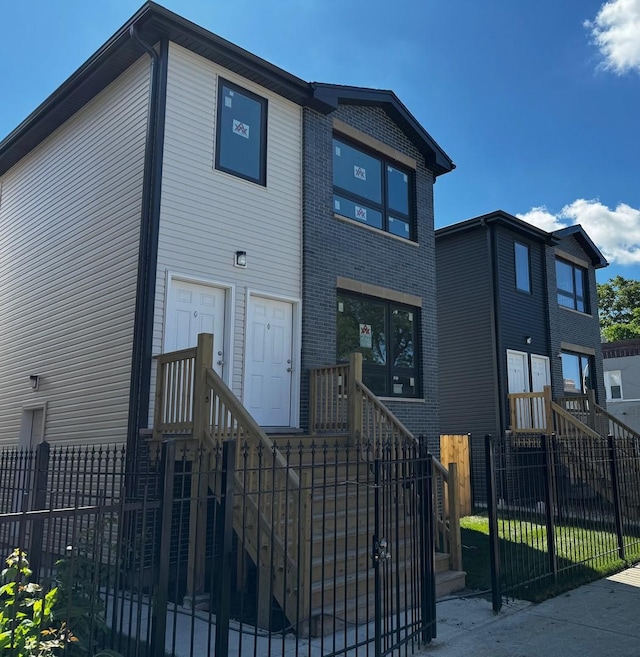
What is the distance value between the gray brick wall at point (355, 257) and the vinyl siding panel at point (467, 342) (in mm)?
4350

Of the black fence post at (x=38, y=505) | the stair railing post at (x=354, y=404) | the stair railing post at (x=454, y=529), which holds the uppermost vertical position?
the stair railing post at (x=354, y=404)

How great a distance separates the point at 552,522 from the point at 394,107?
8745 millimetres

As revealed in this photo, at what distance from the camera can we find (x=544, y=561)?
8359 mm

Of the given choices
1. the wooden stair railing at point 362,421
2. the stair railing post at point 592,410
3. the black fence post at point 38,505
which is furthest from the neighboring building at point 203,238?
the stair railing post at point 592,410

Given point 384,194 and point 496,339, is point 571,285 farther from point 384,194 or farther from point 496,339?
point 384,194

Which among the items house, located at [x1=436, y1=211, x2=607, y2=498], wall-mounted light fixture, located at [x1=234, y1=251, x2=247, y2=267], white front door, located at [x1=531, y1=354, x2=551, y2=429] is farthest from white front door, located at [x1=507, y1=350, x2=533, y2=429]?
wall-mounted light fixture, located at [x1=234, y1=251, x2=247, y2=267]

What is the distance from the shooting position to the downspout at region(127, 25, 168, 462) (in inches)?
316

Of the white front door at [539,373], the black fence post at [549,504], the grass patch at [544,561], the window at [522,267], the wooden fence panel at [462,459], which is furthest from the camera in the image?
the window at [522,267]

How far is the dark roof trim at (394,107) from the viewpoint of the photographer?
1107cm

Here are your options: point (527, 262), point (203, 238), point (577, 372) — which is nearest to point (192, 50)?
point (203, 238)

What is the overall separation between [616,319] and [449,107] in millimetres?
41937

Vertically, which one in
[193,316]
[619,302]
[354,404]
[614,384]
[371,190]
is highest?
[619,302]

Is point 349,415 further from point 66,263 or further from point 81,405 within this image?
point 66,263

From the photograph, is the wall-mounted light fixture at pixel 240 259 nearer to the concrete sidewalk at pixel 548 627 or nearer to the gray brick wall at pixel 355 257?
the gray brick wall at pixel 355 257
